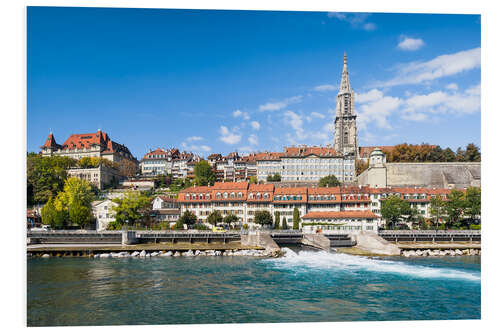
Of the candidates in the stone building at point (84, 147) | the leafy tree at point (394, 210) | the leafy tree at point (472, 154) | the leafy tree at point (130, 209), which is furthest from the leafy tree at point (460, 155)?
the stone building at point (84, 147)

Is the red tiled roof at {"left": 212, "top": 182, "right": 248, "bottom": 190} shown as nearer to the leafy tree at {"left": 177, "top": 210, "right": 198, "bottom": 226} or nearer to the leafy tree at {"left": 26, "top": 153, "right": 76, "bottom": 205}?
the leafy tree at {"left": 177, "top": 210, "right": 198, "bottom": 226}

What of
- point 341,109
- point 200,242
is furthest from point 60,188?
point 341,109

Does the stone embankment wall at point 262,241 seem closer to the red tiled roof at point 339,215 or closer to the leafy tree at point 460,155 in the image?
the red tiled roof at point 339,215

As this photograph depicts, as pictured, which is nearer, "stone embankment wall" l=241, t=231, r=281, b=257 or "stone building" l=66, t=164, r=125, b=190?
"stone embankment wall" l=241, t=231, r=281, b=257

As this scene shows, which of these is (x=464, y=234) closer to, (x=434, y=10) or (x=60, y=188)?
(x=434, y=10)

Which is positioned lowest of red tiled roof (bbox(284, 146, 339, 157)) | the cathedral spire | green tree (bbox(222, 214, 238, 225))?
green tree (bbox(222, 214, 238, 225))

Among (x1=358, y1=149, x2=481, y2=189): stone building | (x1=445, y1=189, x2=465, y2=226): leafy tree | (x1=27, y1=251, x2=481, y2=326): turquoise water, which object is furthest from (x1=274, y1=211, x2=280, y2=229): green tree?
(x1=358, y1=149, x2=481, y2=189): stone building
